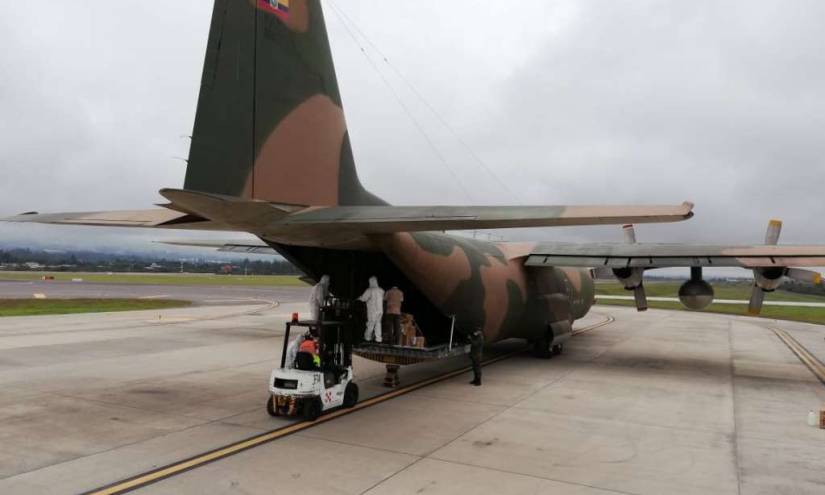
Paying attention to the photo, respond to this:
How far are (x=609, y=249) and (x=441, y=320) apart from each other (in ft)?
21.3

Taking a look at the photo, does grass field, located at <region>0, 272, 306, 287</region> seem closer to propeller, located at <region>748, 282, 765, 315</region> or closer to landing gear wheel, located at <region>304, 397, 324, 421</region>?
propeller, located at <region>748, 282, 765, 315</region>

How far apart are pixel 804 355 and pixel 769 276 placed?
6.94 meters

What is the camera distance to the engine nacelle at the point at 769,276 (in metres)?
15.2

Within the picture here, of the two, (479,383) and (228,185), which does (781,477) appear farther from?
(228,185)

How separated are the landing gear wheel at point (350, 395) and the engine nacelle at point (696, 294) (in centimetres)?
1099

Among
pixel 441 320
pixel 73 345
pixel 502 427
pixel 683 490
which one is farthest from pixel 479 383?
pixel 73 345

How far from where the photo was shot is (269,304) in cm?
3778

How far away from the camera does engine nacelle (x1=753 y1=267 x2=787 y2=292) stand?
15.2 metres

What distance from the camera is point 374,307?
11477 mm

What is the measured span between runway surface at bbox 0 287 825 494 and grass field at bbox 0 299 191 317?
11.2 metres

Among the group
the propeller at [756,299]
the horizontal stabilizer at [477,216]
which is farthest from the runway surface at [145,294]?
the horizontal stabilizer at [477,216]

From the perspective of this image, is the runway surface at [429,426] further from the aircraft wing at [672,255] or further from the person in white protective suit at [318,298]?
the aircraft wing at [672,255]

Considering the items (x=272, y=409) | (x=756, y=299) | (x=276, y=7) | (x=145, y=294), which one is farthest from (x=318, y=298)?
(x=145, y=294)

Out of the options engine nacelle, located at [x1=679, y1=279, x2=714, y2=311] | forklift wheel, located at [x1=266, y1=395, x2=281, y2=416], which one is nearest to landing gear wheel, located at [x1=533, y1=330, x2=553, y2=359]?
engine nacelle, located at [x1=679, y1=279, x2=714, y2=311]
